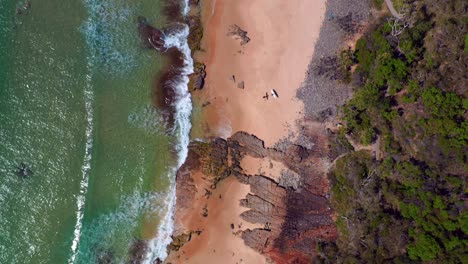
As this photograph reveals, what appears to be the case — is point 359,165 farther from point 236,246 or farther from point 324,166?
point 236,246

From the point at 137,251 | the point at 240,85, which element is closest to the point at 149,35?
the point at 240,85

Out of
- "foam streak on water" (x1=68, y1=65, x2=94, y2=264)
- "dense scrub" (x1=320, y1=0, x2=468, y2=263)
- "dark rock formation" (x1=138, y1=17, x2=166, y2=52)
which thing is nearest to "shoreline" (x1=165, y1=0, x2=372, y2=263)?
"dense scrub" (x1=320, y1=0, x2=468, y2=263)

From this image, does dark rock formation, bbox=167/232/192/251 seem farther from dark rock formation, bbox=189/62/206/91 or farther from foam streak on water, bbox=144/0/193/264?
dark rock formation, bbox=189/62/206/91

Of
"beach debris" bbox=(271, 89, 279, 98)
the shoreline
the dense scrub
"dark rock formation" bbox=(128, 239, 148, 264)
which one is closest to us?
the dense scrub

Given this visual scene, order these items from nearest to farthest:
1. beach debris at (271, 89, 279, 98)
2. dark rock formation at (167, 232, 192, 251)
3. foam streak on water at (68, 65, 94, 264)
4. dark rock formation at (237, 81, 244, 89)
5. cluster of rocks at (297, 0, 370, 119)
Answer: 1. cluster of rocks at (297, 0, 370, 119)
2. beach debris at (271, 89, 279, 98)
3. dark rock formation at (237, 81, 244, 89)
4. dark rock formation at (167, 232, 192, 251)
5. foam streak on water at (68, 65, 94, 264)

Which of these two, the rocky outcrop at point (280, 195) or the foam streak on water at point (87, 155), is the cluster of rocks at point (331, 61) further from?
the foam streak on water at point (87, 155)

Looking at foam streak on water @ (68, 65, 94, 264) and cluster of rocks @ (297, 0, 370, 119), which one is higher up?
cluster of rocks @ (297, 0, 370, 119)
